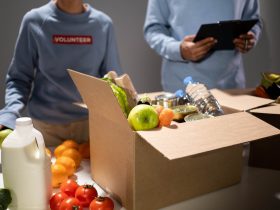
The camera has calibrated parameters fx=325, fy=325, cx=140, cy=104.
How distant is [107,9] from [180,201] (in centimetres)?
178

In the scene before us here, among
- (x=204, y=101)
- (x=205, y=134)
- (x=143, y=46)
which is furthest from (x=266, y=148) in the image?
(x=143, y=46)

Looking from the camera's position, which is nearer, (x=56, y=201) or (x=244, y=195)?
(x=56, y=201)

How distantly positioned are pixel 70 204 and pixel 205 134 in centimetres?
37

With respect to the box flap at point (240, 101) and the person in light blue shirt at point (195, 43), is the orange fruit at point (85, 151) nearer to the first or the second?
the box flap at point (240, 101)

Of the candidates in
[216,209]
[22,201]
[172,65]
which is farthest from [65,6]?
[216,209]

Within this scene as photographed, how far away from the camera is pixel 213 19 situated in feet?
5.48

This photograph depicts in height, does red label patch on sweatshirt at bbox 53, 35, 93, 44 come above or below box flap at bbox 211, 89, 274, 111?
above

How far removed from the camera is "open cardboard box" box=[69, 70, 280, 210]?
75 cm

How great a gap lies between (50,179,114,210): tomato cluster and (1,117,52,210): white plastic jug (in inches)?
1.7

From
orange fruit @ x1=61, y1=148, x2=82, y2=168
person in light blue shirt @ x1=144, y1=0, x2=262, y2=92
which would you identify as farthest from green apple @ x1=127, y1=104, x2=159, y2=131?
person in light blue shirt @ x1=144, y1=0, x2=262, y2=92

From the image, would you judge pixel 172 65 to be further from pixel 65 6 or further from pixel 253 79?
pixel 253 79

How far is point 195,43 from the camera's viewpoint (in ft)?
5.06

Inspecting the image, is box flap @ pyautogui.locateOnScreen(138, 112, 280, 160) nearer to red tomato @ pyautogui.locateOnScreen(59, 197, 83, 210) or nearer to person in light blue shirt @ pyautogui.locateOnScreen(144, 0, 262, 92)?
red tomato @ pyautogui.locateOnScreen(59, 197, 83, 210)

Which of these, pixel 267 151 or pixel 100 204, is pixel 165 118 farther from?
pixel 267 151
